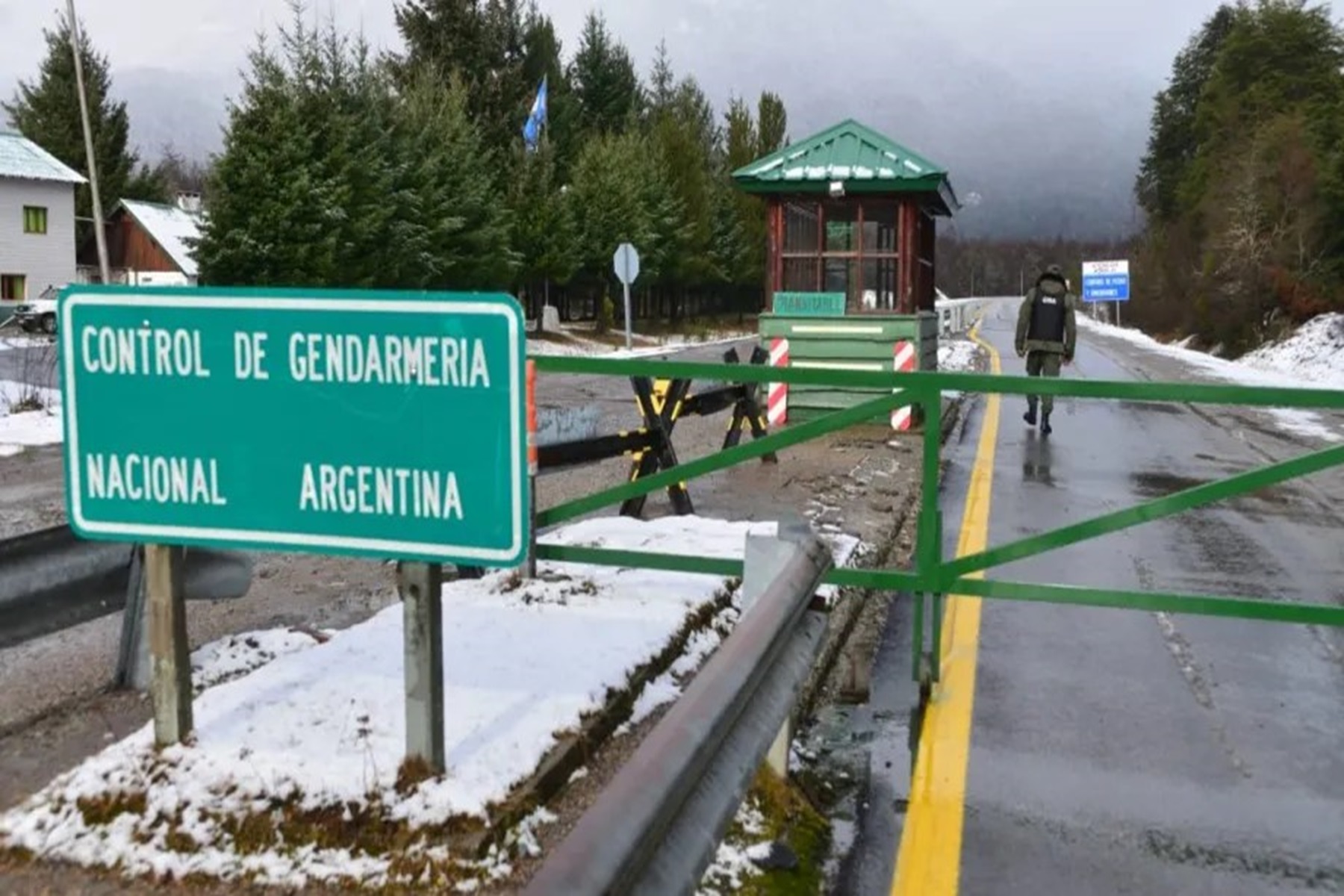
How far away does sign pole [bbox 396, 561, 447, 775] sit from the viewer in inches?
140

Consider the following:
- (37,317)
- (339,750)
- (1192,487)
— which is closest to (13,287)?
(37,317)

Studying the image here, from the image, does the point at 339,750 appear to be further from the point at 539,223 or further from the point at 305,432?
the point at 539,223

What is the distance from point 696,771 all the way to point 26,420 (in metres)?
16.0

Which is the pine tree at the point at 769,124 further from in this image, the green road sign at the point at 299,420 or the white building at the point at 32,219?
the green road sign at the point at 299,420

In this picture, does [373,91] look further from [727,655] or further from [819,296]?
[727,655]

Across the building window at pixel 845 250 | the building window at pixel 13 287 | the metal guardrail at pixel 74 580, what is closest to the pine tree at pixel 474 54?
the building window at pixel 13 287

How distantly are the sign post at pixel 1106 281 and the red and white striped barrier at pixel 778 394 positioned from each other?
5815 cm

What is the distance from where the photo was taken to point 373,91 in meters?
35.3

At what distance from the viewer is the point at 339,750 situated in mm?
3906

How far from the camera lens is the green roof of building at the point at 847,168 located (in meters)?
14.8

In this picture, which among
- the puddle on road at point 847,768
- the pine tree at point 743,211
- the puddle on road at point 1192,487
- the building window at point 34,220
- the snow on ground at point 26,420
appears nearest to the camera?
the puddle on road at point 847,768

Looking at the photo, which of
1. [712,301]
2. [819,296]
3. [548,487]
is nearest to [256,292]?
[548,487]

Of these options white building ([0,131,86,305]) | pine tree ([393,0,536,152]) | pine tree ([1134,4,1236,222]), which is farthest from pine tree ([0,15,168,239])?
pine tree ([1134,4,1236,222])

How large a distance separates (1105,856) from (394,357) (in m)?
2.58
